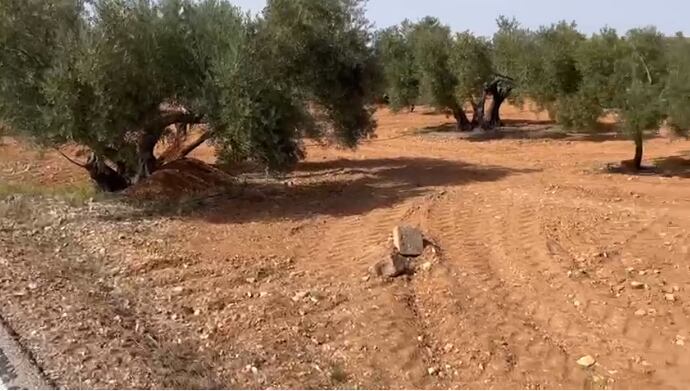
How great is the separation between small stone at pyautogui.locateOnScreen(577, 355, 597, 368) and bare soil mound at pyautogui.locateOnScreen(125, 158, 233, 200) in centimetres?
802

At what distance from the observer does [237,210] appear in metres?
12.3

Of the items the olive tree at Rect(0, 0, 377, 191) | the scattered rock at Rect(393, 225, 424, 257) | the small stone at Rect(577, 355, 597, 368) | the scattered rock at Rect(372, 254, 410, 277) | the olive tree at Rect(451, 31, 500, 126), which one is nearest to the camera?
the small stone at Rect(577, 355, 597, 368)

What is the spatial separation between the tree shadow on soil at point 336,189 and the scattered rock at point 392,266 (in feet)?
10.4

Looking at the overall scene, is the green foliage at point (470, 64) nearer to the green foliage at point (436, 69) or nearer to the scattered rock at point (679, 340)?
the green foliage at point (436, 69)

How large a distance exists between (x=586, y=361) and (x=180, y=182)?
9.04m

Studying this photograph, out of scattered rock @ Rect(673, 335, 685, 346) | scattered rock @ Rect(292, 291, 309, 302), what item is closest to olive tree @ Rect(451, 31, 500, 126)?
scattered rock @ Rect(292, 291, 309, 302)

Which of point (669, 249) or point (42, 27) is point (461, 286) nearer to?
point (669, 249)

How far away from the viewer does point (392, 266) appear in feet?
28.7

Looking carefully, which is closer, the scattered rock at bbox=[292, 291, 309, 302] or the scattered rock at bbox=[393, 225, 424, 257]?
the scattered rock at bbox=[292, 291, 309, 302]

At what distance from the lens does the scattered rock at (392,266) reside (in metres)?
8.66

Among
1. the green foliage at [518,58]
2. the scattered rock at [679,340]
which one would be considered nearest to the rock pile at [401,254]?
the scattered rock at [679,340]

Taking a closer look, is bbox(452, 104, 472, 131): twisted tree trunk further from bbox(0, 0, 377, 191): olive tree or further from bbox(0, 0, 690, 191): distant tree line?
bbox(0, 0, 377, 191): olive tree

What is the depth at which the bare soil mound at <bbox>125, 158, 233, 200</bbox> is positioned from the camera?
13.2m

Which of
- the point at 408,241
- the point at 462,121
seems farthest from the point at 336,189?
the point at 462,121
